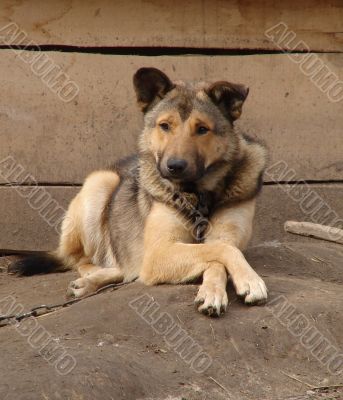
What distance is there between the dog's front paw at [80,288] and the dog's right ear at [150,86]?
1370mm

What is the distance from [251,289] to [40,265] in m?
2.76

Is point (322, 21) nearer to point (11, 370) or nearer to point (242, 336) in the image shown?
point (242, 336)

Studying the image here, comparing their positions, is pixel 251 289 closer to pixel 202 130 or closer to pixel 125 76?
pixel 202 130

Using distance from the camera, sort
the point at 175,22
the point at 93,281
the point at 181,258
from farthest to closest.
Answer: the point at 175,22 < the point at 93,281 < the point at 181,258

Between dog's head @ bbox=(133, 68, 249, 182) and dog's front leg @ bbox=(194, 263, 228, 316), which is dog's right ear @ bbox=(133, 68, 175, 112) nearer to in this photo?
dog's head @ bbox=(133, 68, 249, 182)

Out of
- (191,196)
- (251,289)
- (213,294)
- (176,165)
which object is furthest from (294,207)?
(213,294)

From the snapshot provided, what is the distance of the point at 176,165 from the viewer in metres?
5.45

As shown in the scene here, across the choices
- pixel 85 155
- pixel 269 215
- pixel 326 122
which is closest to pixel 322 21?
pixel 326 122

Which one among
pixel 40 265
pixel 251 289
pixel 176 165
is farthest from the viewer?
pixel 40 265

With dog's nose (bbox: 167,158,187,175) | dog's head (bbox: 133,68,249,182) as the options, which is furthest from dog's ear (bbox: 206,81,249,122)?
dog's nose (bbox: 167,158,187,175)

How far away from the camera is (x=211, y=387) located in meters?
4.45

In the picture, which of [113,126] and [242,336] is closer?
[242,336]

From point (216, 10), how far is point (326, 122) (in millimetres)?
1464

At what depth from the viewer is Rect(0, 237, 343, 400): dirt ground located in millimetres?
4211
